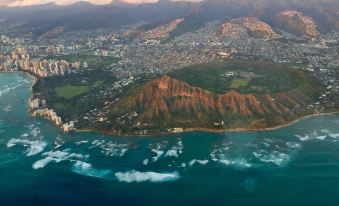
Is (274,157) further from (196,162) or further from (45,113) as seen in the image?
(45,113)

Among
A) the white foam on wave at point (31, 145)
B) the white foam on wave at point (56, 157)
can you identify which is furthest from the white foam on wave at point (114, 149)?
the white foam on wave at point (31, 145)

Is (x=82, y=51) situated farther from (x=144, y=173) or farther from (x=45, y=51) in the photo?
(x=144, y=173)

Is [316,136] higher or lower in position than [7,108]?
higher

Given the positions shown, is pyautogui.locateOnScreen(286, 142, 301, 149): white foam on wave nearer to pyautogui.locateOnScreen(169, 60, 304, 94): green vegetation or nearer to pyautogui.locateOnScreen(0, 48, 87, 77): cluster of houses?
pyautogui.locateOnScreen(169, 60, 304, 94): green vegetation

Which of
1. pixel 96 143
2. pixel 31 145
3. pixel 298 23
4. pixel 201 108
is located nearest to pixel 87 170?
pixel 96 143

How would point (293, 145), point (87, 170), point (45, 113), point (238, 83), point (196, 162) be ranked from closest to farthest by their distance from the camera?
point (87, 170), point (196, 162), point (293, 145), point (45, 113), point (238, 83)

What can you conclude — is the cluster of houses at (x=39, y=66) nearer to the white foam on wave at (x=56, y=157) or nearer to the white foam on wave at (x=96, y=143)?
the white foam on wave at (x=96, y=143)
